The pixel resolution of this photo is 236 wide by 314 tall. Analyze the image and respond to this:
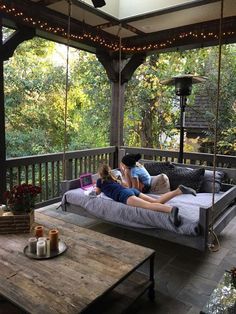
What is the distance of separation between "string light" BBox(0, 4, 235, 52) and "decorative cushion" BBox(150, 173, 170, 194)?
→ 2.23 metres

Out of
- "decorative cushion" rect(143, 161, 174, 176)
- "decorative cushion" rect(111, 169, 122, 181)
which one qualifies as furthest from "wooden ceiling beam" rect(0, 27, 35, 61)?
"decorative cushion" rect(143, 161, 174, 176)

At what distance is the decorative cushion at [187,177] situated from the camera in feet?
13.1

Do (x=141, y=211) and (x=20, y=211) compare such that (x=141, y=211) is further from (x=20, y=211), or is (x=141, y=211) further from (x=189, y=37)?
(x=189, y=37)

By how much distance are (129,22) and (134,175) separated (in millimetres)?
2330

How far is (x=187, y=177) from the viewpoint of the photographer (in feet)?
13.2

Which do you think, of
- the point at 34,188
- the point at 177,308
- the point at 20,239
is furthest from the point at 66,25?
the point at 177,308

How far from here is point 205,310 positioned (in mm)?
1505

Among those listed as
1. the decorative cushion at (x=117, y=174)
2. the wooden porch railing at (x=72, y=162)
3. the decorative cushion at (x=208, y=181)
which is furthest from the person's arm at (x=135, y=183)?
the wooden porch railing at (x=72, y=162)

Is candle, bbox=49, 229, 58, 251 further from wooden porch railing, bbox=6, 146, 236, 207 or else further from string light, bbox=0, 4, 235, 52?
string light, bbox=0, 4, 235, 52

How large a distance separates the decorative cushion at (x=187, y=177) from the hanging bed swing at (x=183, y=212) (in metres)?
0.03

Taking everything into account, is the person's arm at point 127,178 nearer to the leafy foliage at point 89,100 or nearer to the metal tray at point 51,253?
the metal tray at point 51,253

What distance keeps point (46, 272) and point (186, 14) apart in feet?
12.2

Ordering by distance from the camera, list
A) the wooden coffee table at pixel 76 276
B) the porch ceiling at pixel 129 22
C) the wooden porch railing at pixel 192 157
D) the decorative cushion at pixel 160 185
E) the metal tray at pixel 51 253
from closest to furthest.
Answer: the wooden coffee table at pixel 76 276, the metal tray at pixel 51 253, the porch ceiling at pixel 129 22, the decorative cushion at pixel 160 185, the wooden porch railing at pixel 192 157

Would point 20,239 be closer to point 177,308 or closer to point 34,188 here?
point 34,188
